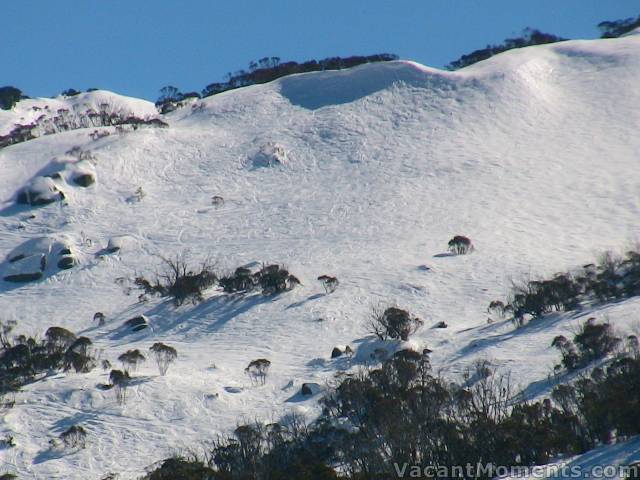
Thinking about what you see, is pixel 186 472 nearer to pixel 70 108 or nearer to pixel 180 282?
pixel 180 282

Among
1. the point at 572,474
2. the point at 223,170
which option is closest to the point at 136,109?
the point at 223,170

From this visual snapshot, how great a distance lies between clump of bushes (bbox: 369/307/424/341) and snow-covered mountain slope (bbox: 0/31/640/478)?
0.44m

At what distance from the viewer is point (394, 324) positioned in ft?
89.5

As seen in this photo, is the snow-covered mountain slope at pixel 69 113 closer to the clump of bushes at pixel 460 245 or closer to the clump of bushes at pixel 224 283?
the clump of bushes at pixel 224 283

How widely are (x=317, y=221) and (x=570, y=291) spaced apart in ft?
50.5

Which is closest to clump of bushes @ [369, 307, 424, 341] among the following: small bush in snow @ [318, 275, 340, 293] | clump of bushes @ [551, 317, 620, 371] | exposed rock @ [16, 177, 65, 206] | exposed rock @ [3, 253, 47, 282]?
small bush in snow @ [318, 275, 340, 293]

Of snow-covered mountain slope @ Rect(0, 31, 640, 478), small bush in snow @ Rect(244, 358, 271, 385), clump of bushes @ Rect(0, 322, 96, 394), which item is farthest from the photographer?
clump of bushes @ Rect(0, 322, 96, 394)

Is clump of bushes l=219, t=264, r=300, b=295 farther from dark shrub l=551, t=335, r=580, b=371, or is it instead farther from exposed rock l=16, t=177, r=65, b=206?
exposed rock l=16, t=177, r=65, b=206

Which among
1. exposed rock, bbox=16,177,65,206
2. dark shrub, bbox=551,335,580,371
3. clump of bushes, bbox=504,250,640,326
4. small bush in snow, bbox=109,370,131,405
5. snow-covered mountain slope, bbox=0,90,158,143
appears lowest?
dark shrub, bbox=551,335,580,371

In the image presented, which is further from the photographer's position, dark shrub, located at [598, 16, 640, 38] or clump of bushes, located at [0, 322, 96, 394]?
dark shrub, located at [598, 16, 640, 38]

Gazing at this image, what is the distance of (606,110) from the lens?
172 feet

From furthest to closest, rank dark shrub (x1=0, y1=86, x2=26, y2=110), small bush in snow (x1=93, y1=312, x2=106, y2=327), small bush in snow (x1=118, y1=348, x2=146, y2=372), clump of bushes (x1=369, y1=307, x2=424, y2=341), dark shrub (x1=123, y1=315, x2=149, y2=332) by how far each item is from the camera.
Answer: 1. dark shrub (x1=0, y1=86, x2=26, y2=110)
2. small bush in snow (x1=93, y1=312, x2=106, y2=327)
3. dark shrub (x1=123, y1=315, x2=149, y2=332)
4. clump of bushes (x1=369, y1=307, x2=424, y2=341)
5. small bush in snow (x1=118, y1=348, x2=146, y2=372)

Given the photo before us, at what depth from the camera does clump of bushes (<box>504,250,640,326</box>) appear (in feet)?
91.1

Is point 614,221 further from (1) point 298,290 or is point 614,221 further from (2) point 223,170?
(2) point 223,170
